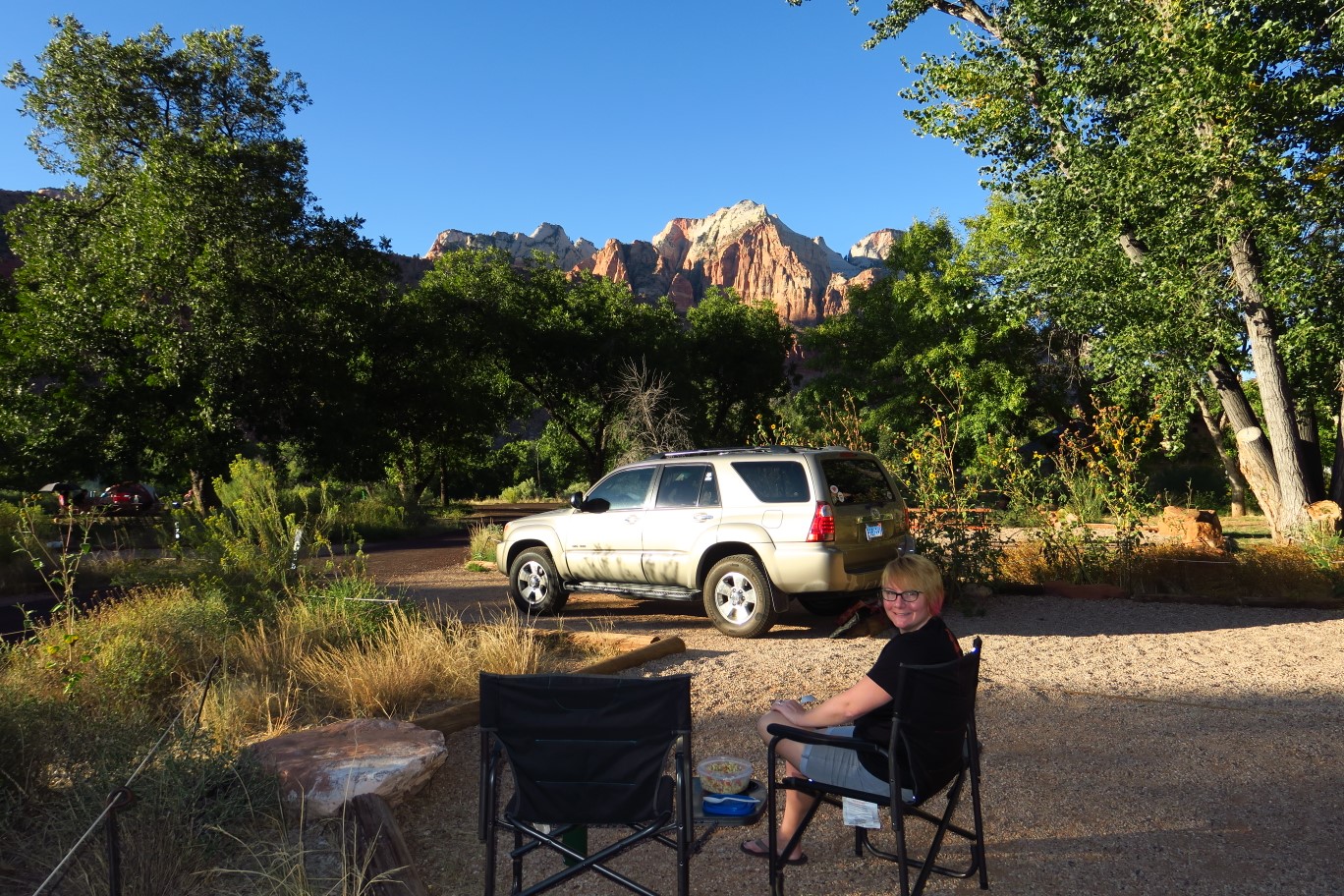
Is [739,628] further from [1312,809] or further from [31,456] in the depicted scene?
[31,456]

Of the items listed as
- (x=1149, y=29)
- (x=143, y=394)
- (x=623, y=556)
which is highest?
(x=1149, y=29)

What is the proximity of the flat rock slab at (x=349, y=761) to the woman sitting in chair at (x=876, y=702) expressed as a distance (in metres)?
1.69

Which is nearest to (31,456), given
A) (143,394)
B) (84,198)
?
(143,394)

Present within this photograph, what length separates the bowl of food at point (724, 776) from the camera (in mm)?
3617

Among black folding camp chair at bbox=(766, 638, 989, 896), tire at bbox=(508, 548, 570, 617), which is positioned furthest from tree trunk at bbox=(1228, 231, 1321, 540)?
black folding camp chair at bbox=(766, 638, 989, 896)

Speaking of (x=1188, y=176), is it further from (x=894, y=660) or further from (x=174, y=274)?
(x=174, y=274)

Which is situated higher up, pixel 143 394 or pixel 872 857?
pixel 143 394

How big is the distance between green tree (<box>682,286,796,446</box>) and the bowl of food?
33.9 meters

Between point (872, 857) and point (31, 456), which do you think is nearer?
point (872, 857)

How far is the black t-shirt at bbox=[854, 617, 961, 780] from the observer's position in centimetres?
326

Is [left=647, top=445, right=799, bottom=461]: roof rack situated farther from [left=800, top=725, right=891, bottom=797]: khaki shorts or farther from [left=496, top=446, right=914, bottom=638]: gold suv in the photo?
[left=800, top=725, right=891, bottom=797]: khaki shorts

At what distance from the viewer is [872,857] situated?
12.3ft

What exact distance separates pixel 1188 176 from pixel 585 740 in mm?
12823

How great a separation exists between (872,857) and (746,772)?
655mm
